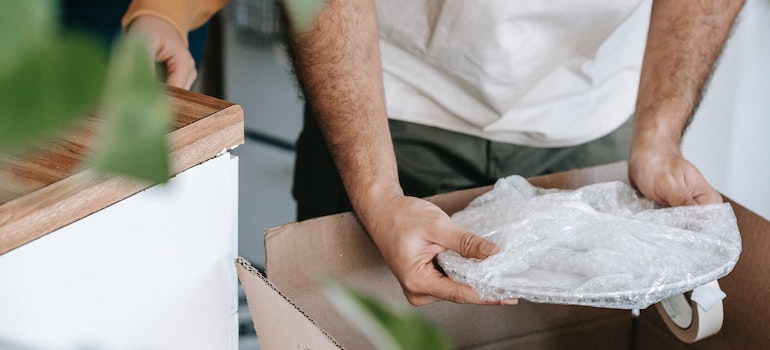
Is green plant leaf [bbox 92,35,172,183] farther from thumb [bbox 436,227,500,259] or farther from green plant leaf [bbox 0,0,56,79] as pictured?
thumb [bbox 436,227,500,259]

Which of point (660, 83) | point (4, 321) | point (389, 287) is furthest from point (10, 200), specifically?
point (660, 83)

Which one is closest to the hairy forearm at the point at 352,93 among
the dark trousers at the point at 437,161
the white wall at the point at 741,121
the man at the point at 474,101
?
the man at the point at 474,101

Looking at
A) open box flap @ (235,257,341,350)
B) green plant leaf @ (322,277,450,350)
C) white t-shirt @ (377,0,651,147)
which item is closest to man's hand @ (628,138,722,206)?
white t-shirt @ (377,0,651,147)

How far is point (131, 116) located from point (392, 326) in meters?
0.10

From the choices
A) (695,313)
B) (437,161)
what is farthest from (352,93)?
(695,313)

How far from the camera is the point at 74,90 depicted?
11 centimetres

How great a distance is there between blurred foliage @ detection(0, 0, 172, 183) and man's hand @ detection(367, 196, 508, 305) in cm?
48

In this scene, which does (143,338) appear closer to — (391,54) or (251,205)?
(391,54)

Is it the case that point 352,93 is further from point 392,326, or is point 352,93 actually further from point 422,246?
point 392,326

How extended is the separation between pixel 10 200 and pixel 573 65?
70 centimetres

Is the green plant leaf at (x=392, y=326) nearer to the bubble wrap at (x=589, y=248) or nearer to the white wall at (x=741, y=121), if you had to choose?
the bubble wrap at (x=589, y=248)

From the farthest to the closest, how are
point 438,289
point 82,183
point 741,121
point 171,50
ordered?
point 741,121 → point 171,50 → point 438,289 → point 82,183

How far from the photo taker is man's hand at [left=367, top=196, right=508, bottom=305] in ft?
1.95

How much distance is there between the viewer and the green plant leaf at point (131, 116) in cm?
11
